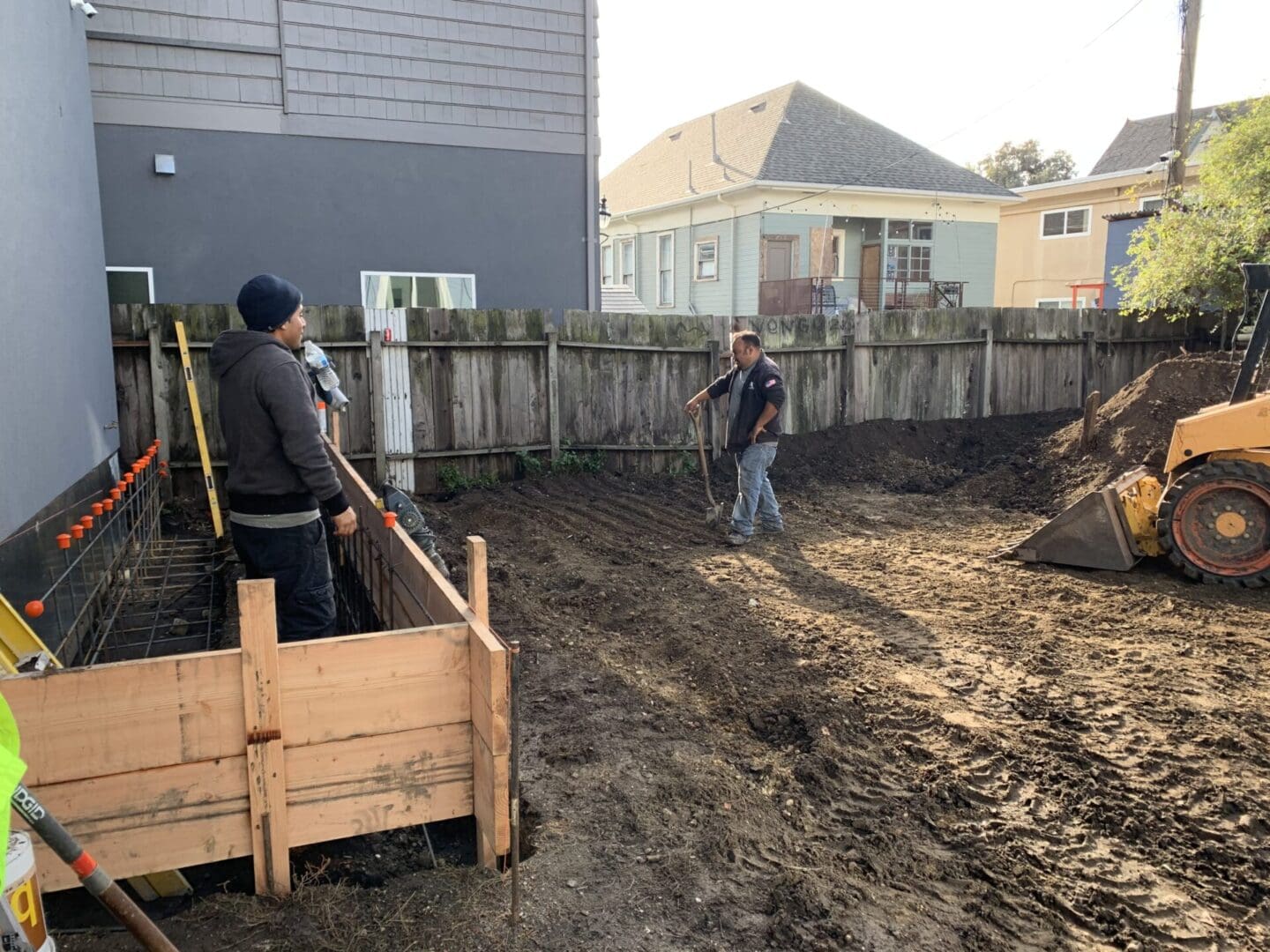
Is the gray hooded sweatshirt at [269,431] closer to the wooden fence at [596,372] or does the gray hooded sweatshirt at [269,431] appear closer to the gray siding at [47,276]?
the gray siding at [47,276]

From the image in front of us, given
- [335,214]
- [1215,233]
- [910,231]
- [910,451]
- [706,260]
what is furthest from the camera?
[706,260]

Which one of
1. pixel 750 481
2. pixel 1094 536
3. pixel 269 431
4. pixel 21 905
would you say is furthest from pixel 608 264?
pixel 21 905

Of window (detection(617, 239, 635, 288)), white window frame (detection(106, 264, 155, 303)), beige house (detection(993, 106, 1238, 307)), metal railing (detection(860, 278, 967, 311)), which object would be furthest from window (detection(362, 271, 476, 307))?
beige house (detection(993, 106, 1238, 307))

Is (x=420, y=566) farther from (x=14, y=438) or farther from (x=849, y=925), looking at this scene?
(x=14, y=438)

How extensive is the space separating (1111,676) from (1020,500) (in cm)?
523

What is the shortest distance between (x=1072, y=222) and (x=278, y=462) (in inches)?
1078

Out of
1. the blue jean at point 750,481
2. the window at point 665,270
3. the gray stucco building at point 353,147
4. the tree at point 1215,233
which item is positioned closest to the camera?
the blue jean at point 750,481

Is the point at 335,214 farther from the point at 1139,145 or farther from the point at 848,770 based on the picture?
the point at 1139,145

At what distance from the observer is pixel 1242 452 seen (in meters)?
6.55

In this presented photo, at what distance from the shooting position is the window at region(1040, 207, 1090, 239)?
2584cm

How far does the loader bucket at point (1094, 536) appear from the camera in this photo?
682 cm

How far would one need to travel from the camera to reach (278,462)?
3.85 metres

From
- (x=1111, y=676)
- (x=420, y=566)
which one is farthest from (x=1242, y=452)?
(x=420, y=566)

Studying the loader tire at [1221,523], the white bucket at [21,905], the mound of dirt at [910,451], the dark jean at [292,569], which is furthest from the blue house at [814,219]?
the white bucket at [21,905]
